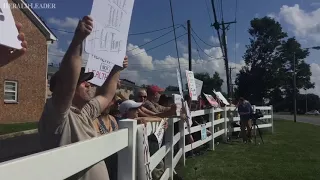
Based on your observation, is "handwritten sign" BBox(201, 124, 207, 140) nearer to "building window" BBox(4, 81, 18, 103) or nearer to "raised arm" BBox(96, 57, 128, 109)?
"raised arm" BBox(96, 57, 128, 109)

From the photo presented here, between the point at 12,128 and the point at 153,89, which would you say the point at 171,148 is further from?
the point at 12,128

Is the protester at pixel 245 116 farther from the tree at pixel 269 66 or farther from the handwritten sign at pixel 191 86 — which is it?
A: the tree at pixel 269 66

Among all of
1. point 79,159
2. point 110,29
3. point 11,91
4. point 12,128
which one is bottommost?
point 12,128

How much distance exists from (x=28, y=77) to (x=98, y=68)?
2272 centimetres

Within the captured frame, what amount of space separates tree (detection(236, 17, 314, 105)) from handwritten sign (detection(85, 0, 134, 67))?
A: 2491 inches

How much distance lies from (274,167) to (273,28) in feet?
205

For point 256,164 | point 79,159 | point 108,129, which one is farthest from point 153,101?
point 79,159

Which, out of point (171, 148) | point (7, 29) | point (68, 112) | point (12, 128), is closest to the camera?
point (7, 29)

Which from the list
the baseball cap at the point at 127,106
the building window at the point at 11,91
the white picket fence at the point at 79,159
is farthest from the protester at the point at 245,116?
the building window at the point at 11,91

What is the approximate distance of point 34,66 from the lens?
82.3 ft

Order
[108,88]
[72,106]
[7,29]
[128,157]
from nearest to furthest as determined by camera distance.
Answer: [7,29] < [72,106] < [128,157] < [108,88]

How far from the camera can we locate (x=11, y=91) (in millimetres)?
23250

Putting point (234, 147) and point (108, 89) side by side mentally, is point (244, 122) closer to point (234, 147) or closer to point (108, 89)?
point (234, 147)

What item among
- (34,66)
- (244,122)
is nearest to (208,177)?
(244,122)
